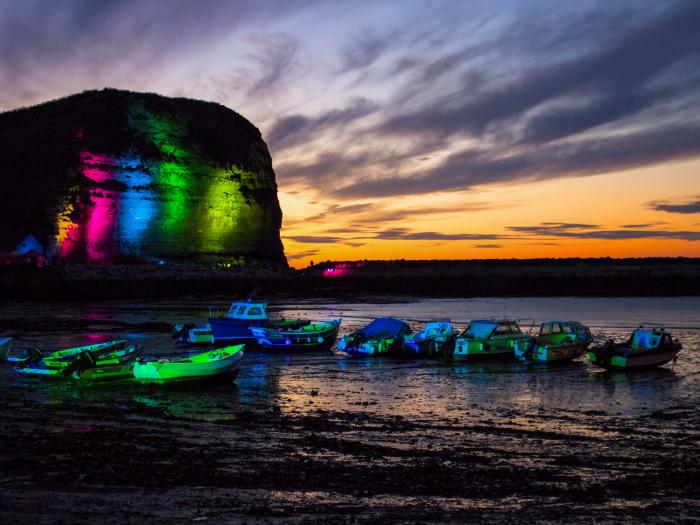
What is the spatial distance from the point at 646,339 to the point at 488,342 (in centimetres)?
584

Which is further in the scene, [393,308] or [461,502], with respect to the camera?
[393,308]

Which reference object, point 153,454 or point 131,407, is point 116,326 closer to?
point 131,407

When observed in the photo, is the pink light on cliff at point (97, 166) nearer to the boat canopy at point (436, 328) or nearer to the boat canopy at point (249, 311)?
the boat canopy at point (249, 311)

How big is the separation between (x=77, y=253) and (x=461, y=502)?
8383 cm

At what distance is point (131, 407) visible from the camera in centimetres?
1708

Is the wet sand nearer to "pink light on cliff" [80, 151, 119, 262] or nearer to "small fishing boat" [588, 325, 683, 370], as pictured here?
"small fishing boat" [588, 325, 683, 370]

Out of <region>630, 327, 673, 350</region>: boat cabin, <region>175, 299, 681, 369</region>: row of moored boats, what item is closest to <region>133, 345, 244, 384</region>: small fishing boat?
<region>175, 299, 681, 369</region>: row of moored boats

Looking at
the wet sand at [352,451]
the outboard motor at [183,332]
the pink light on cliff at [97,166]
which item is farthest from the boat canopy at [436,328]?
the pink light on cliff at [97,166]

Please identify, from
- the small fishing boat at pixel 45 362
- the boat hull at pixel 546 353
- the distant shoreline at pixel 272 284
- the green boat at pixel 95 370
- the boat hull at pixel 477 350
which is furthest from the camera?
the distant shoreline at pixel 272 284

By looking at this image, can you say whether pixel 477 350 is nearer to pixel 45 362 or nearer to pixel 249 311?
pixel 249 311

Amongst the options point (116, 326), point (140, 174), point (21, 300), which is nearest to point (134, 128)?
point (140, 174)

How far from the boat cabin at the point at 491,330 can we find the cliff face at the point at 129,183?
2668 inches

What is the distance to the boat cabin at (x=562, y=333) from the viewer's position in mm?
27864

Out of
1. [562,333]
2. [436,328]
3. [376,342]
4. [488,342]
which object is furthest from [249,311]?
[562,333]
